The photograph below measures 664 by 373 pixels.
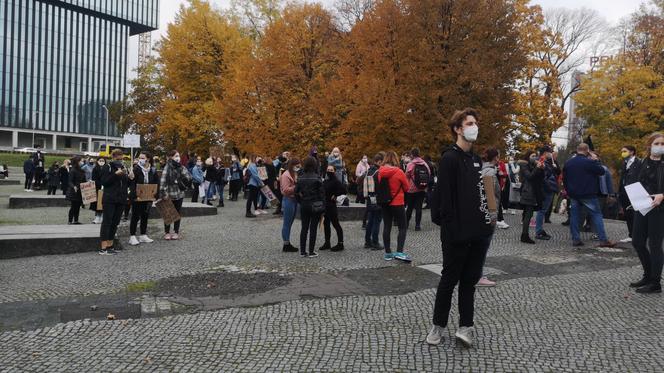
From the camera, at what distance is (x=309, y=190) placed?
31.8 ft

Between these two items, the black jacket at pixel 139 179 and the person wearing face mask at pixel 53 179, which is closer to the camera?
the black jacket at pixel 139 179

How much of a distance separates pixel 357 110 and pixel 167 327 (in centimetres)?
1837

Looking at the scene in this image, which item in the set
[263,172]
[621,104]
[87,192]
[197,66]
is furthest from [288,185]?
[621,104]

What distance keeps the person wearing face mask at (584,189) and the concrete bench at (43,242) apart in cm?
866

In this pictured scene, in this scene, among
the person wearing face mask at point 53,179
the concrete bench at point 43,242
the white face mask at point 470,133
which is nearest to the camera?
the white face mask at point 470,133

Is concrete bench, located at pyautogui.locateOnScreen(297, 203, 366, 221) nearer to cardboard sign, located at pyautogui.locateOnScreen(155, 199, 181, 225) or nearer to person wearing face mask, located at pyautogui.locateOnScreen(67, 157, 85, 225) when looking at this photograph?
cardboard sign, located at pyautogui.locateOnScreen(155, 199, 181, 225)

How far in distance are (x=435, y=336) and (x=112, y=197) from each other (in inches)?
279

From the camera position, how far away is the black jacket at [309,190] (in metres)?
9.67

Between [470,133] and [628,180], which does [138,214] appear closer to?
[470,133]

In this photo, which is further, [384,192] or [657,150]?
[384,192]

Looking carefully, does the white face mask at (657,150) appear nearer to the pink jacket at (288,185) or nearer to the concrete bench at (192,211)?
the pink jacket at (288,185)

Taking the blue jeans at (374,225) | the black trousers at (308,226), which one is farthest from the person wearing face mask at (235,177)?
the black trousers at (308,226)

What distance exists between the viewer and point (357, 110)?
75.7 feet

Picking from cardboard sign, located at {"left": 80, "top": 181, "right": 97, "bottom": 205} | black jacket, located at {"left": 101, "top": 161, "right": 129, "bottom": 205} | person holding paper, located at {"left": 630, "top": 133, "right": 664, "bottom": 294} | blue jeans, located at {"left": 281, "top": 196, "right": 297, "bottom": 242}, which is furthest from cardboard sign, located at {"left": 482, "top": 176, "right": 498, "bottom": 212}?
cardboard sign, located at {"left": 80, "top": 181, "right": 97, "bottom": 205}
